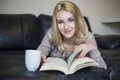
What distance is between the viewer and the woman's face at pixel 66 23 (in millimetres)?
1358

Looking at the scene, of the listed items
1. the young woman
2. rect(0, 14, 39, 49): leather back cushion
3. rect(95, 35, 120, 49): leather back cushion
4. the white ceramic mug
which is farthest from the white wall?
the white ceramic mug

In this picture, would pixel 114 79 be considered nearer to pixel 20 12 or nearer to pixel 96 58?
pixel 96 58

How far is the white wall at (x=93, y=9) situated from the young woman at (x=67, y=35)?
3.64 feet

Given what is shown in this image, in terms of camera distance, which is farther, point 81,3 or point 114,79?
point 81,3

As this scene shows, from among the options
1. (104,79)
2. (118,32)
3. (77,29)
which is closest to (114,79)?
(104,79)

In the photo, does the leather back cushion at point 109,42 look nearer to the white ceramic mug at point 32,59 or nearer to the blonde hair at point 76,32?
the blonde hair at point 76,32

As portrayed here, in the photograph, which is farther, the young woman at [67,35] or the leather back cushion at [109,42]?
the leather back cushion at [109,42]

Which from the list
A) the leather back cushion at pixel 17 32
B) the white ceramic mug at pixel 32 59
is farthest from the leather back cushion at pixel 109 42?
the white ceramic mug at pixel 32 59

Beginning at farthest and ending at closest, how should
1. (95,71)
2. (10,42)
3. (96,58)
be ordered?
(10,42) → (96,58) → (95,71)

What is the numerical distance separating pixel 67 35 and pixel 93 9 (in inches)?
58.6

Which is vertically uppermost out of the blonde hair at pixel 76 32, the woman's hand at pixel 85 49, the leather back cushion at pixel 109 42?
the blonde hair at pixel 76 32

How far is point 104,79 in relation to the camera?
105 centimetres

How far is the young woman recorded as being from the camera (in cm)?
136

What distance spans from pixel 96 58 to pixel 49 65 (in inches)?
13.8
